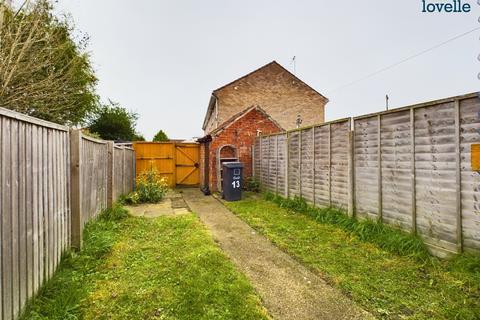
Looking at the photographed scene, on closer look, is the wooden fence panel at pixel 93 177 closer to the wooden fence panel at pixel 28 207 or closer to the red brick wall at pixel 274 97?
the wooden fence panel at pixel 28 207

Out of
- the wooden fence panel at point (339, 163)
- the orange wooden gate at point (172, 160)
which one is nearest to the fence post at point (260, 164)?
the wooden fence panel at point (339, 163)

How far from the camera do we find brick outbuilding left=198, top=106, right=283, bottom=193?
10305mm

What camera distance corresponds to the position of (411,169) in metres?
4.01

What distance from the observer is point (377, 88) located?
1680cm

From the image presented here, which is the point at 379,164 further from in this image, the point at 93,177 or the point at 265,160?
the point at 93,177

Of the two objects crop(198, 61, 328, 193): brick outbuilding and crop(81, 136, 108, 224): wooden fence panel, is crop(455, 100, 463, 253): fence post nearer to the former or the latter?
crop(81, 136, 108, 224): wooden fence panel

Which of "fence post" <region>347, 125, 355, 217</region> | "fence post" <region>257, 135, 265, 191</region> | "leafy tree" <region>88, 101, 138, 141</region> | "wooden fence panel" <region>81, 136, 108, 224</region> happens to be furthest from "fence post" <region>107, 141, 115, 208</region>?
"leafy tree" <region>88, 101, 138, 141</region>

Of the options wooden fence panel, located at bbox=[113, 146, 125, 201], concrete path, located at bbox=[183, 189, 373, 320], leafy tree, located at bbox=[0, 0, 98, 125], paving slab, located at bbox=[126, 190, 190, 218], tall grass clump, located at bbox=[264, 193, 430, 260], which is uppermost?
leafy tree, located at bbox=[0, 0, 98, 125]

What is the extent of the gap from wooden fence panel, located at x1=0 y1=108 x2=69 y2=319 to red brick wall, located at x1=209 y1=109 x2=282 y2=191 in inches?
283

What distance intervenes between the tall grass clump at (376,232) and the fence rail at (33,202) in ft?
15.7

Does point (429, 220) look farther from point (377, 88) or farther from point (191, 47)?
point (377, 88)

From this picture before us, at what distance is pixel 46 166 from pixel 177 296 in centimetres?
213

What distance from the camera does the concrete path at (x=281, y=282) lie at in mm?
2430

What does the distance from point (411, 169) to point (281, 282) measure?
290cm
